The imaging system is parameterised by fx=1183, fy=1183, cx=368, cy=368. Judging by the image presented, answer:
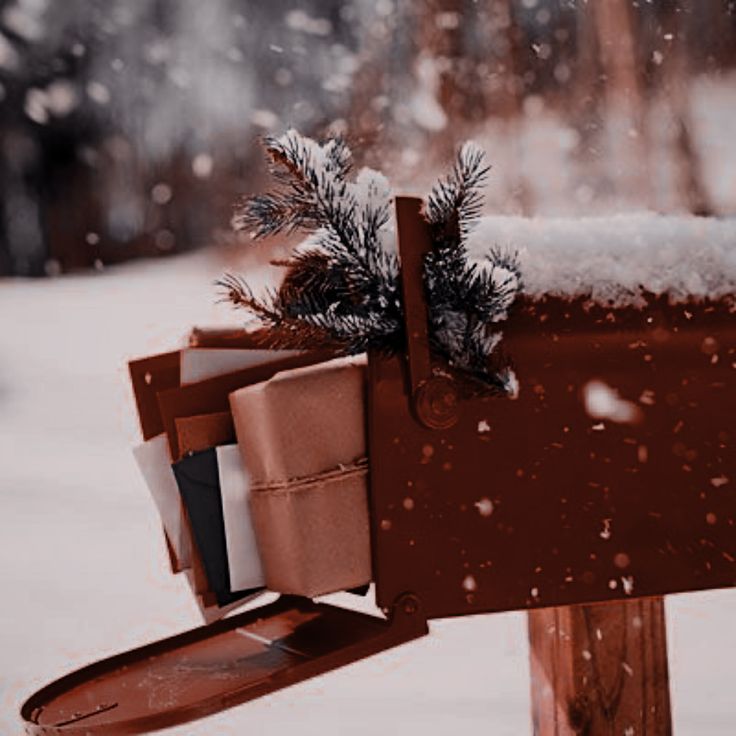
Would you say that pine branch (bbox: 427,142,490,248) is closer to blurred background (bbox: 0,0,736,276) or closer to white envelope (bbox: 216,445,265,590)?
white envelope (bbox: 216,445,265,590)

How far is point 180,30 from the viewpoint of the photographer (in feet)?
9.24

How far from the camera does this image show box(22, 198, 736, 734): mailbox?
85 centimetres

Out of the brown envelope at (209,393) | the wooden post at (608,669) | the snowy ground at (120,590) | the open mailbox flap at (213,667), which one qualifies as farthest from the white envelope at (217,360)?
the snowy ground at (120,590)

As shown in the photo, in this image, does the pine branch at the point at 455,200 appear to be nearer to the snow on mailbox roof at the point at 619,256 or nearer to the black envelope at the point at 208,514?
the snow on mailbox roof at the point at 619,256

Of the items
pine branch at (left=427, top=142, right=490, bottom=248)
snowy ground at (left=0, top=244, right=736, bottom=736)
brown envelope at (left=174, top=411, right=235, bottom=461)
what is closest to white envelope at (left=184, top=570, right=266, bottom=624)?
brown envelope at (left=174, top=411, right=235, bottom=461)

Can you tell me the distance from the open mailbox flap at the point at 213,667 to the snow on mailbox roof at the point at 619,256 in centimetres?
27

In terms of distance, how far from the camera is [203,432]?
888 millimetres

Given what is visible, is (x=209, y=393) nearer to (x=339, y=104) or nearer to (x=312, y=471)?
(x=312, y=471)

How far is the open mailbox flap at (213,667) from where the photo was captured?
0.82 metres

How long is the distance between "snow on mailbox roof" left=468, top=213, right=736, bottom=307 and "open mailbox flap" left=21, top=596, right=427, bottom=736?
0.27 m

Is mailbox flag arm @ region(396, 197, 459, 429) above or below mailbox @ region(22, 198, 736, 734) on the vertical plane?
above

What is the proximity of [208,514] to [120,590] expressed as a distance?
1.46 m

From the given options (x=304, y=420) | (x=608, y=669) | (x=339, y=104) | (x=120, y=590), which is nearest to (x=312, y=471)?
→ (x=304, y=420)

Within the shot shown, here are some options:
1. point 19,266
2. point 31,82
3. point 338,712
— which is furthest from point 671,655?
point 31,82
